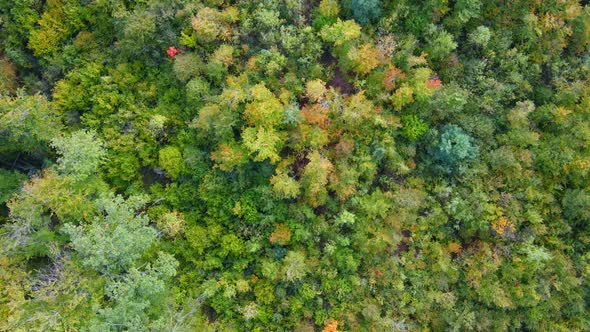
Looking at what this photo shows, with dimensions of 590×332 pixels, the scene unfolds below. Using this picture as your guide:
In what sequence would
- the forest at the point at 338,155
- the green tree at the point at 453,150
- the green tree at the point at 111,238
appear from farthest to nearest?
the green tree at the point at 453,150 < the forest at the point at 338,155 < the green tree at the point at 111,238

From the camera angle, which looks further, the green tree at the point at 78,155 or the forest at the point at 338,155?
the forest at the point at 338,155

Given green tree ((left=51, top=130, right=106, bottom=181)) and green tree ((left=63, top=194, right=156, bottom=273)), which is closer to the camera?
green tree ((left=63, top=194, right=156, bottom=273))

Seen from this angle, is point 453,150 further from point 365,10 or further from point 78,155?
point 78,155

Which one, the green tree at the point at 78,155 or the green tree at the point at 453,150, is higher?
the green tree at the point at 78,155

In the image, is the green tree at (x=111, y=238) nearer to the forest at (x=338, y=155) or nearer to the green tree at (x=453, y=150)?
the forest at (x=338, y=155)

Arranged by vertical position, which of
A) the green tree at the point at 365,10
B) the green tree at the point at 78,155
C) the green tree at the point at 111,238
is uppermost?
the green tree at the point at 365,10

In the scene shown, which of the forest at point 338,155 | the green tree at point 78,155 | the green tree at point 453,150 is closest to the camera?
the green tree at point 78,155

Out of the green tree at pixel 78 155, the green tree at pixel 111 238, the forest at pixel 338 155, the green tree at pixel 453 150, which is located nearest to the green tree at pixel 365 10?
the forest at pixel 338 155

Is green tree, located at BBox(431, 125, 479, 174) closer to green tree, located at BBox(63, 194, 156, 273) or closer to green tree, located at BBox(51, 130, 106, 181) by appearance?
green tree, located at BBox(63, 194, 156, 273)

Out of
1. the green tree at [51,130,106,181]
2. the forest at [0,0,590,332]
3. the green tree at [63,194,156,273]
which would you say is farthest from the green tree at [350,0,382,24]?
the green tree at [51,130,106,181]
